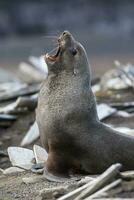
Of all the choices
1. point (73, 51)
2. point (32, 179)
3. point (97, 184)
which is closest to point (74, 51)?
point (73, 51)

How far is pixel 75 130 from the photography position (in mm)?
7426

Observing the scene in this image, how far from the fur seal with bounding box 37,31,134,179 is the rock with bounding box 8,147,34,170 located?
77 cm

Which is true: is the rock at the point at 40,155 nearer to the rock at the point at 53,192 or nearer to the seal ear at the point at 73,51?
the seal ear at the point at 73,51

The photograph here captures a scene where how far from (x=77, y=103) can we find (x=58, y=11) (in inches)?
758

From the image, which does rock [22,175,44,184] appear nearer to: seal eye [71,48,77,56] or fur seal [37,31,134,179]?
fur seal [37,31,134,179]

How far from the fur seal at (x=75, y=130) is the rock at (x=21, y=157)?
2.52ft

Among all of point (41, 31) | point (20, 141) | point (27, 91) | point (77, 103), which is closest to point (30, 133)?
point (20, 141)

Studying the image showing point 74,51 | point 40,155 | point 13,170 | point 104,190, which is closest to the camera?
point 104,190

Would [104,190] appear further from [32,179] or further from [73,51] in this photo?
[73,51]

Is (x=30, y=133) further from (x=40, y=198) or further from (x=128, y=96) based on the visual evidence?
A: (x=40, y=198)

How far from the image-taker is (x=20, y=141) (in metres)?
10.5

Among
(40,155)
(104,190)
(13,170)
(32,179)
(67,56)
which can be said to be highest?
(67,56)

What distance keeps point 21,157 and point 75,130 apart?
1.22 metres

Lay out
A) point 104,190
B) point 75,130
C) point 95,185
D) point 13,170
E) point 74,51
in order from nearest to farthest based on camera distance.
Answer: point 104,190
point 95,185
point 75,130
point 74,51
point 13,170
